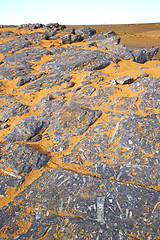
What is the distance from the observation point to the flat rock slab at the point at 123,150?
2879 millimetres

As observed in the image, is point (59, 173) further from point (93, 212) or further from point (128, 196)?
point (128, 196)

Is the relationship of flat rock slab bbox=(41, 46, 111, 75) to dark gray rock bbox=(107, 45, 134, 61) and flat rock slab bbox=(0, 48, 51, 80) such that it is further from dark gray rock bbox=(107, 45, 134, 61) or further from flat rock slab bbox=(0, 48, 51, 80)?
flat rock slab bbox=(0, 48, 51, 80)

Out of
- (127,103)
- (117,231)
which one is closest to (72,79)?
(127,103)

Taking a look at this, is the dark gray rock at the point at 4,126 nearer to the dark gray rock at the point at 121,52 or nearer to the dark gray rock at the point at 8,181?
the dark gray rock at the point at 8,181

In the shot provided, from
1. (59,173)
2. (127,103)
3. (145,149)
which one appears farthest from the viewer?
(127,103)

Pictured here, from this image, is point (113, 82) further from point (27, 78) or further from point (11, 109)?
point (27, 78)

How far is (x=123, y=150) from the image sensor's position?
3.24 meters

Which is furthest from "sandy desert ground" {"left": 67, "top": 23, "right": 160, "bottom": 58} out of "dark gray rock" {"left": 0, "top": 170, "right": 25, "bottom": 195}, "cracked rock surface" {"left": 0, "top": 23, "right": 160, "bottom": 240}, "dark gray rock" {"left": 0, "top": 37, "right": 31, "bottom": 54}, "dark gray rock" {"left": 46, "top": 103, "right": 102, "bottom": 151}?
"dark gray rock" {"left": 0, "top": 170, "right": 25, "bottom": 195}

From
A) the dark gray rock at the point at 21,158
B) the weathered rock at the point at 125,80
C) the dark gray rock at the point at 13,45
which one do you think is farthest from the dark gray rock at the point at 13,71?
the dark gray rock at the point at 21,158

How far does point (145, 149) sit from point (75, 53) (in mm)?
5581

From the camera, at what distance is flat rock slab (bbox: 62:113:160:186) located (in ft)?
9.45

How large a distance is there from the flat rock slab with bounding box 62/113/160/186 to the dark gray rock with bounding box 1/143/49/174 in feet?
1.56

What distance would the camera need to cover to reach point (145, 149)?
126 inches

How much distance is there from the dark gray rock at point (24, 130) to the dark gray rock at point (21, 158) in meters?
0.35
